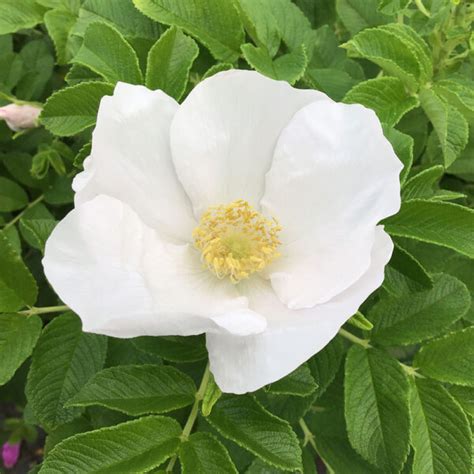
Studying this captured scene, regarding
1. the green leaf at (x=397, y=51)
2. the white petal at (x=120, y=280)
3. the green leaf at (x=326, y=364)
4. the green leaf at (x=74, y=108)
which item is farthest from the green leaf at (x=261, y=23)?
the green leaf at (x=326, y=364)

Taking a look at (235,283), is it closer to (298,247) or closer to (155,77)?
(298,247)

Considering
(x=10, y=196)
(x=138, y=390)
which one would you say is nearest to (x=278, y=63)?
(x=138, y=390)

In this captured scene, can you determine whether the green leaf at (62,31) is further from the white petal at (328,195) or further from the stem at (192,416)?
the stem at (192,416)

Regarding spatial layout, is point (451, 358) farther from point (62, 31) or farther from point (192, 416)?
point (62, 31)

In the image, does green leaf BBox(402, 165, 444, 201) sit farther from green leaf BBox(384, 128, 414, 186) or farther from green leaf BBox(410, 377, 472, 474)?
green leaf BBox(410, 377, 472, 474)

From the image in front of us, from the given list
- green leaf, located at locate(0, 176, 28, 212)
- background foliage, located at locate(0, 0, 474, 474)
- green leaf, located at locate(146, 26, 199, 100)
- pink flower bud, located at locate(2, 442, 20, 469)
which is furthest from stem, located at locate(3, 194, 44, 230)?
pink flower bud, located at locate(2, 442, 20, 469)
